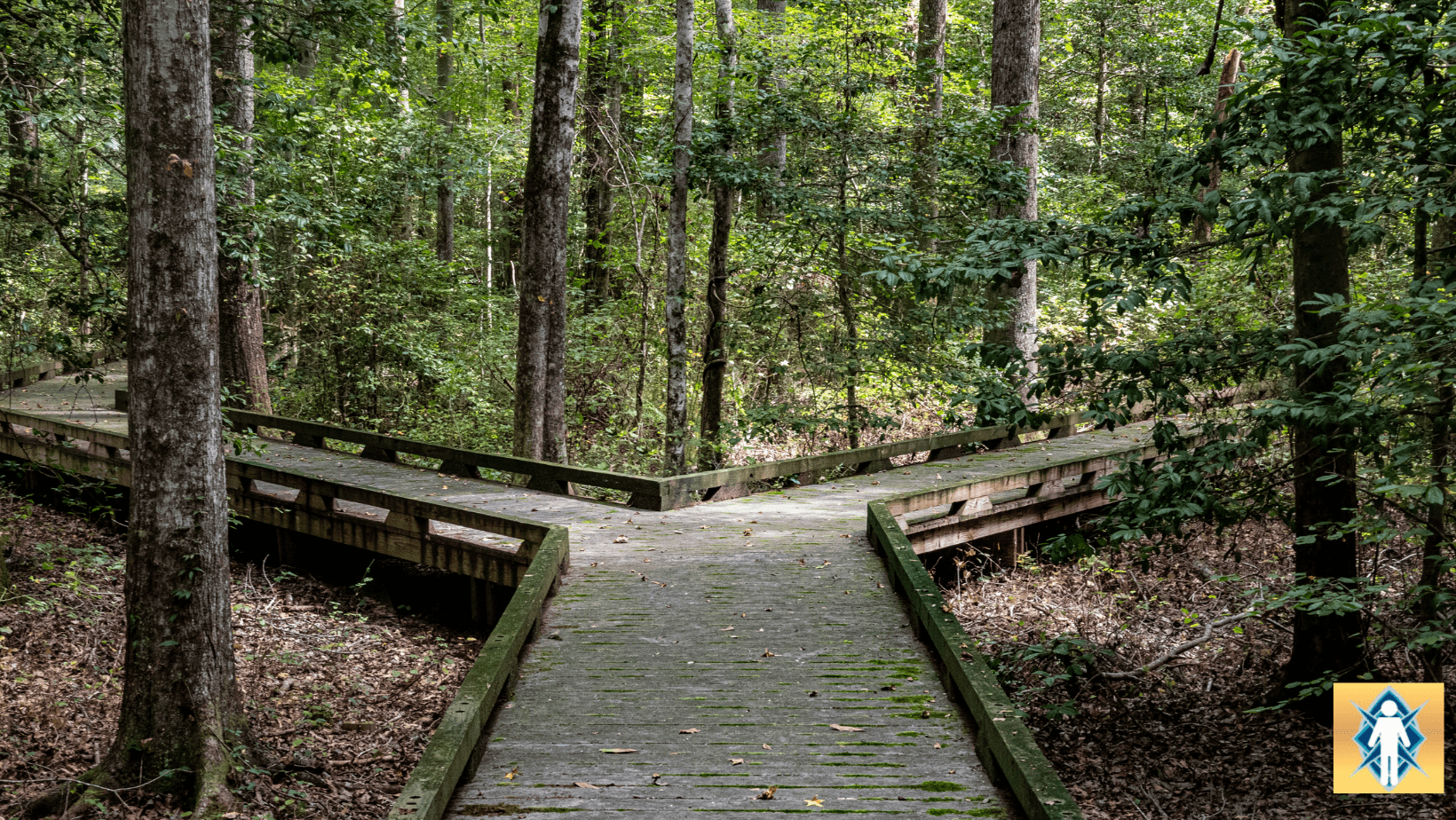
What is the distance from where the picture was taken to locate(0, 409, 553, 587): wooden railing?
952 centimetres

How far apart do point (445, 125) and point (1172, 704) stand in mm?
18844

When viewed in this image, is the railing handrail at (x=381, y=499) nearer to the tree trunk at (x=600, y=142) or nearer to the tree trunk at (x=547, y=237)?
the tree trunk at (x=547, y=237)

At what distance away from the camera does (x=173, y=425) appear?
591 centimetres

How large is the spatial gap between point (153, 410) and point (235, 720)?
2227 mm

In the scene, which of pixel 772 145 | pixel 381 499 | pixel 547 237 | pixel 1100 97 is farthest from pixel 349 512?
pixel 1100 97

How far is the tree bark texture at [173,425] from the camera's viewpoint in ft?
18.8

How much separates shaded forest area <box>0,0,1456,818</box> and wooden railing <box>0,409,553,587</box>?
1536mm

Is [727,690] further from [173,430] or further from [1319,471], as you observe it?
[1319,471]

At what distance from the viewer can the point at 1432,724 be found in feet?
22.6

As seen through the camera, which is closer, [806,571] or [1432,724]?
[1432,724]

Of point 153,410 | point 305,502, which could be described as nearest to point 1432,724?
point 153,410

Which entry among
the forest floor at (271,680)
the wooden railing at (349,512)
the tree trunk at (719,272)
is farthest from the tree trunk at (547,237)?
the forest floor at (271,680)

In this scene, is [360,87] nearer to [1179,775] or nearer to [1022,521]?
[1022,521]

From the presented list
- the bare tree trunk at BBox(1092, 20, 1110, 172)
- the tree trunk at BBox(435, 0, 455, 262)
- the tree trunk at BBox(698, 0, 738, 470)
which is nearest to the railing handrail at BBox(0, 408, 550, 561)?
the tree trunk at BBox(698, 0, 738, 470)
